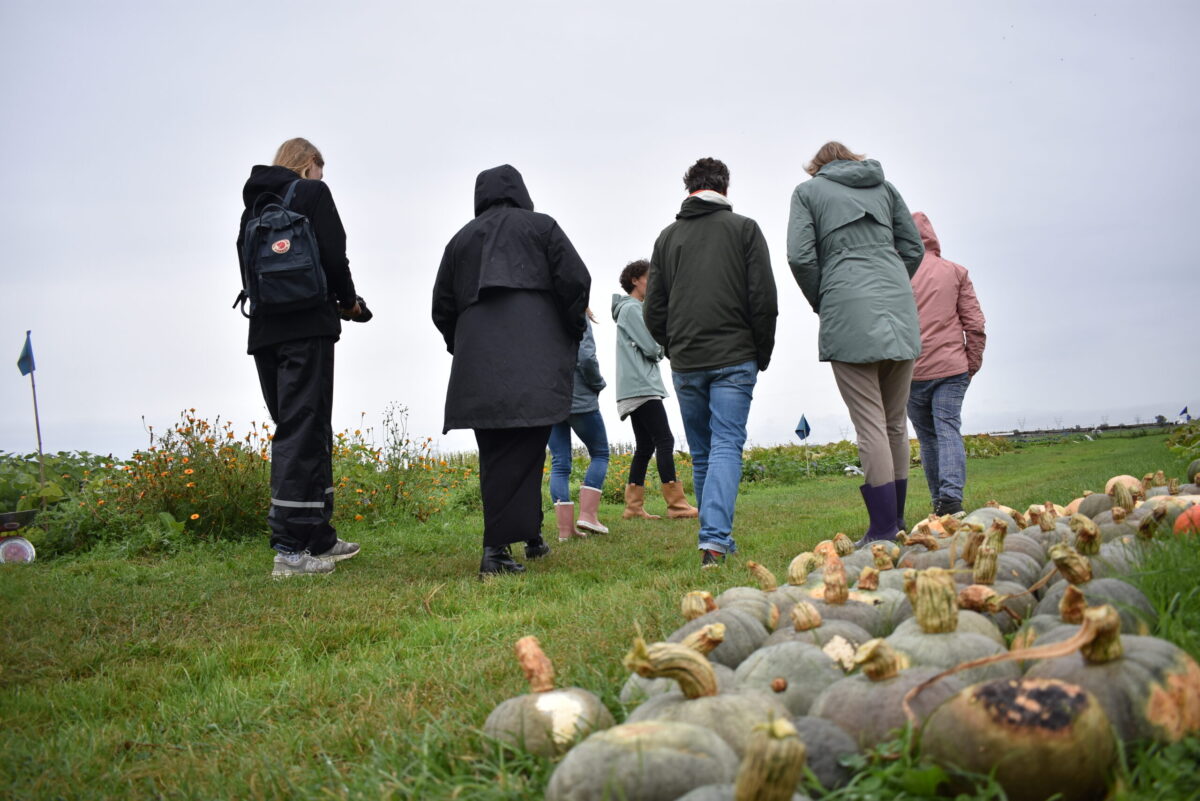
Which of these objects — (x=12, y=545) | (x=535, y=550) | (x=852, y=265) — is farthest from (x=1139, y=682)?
(x=12, y=545)

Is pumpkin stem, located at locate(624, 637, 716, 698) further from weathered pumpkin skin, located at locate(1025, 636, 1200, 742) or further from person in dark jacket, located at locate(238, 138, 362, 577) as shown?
person in dark jacket, located at locate(238, 138, 362, 577)

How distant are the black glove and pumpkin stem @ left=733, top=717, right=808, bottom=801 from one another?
489 cm

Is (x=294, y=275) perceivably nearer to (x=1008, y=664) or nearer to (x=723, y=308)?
(x=723, y=308)

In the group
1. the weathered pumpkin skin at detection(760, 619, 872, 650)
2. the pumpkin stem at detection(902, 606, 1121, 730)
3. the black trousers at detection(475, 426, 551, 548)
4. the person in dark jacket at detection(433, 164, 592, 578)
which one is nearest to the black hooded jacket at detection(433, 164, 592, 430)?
the person in dark jacket at detection(433, 164, 592, 578)

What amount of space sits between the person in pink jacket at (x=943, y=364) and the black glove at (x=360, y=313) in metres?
3.74

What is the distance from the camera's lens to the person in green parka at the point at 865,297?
4742 millimetres

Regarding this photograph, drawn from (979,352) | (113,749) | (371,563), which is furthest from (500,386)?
(979,352)

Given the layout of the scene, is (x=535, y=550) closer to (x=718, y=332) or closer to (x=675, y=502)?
(x=718, y=332)

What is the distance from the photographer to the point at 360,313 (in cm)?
570

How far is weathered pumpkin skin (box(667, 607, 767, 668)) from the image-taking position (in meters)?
2.04

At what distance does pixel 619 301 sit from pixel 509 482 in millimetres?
3263

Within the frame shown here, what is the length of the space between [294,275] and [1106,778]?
4727mm

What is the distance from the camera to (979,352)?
A: 615cm

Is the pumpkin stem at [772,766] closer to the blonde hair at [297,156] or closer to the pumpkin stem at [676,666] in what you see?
the pumpkin stem at [676,666]
